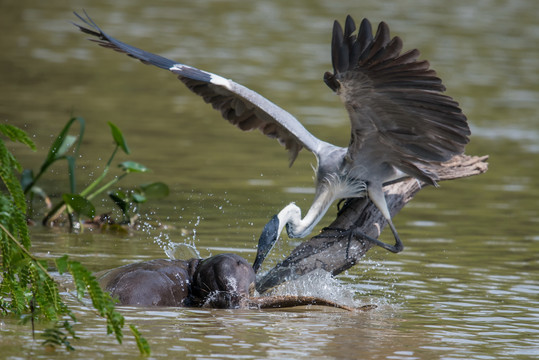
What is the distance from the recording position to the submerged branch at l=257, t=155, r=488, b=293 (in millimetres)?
7797

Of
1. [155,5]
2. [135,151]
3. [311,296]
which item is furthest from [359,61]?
[155,5]

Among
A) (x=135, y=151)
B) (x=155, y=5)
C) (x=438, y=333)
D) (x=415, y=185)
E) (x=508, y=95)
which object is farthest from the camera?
(x=155, y=5)

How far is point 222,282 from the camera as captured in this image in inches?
287

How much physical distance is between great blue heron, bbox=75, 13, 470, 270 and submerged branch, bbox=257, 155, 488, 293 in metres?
0.17

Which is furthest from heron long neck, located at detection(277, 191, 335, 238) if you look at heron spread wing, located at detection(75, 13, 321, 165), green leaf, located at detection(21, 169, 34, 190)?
green leaf, located at detection(21, 169, 34, 190)

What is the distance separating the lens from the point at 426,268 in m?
9.12

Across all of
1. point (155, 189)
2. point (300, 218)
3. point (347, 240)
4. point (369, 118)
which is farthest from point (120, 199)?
point (369, 118)

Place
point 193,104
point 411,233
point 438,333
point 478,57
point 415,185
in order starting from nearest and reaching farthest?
point 438,333
point 415,185
point 411,233
point 193,104
point 478,57

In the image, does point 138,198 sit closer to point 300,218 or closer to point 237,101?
point 237,101

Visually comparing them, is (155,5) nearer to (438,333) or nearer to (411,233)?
(411,233)

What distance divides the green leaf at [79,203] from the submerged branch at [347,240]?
70.6 inches

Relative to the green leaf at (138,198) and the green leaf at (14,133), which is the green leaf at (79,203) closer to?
the green leaf at (138,198)

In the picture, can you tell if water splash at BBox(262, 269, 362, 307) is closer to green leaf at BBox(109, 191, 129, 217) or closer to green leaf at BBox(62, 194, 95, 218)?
green leaf at BBox(62, 194, 95, 218)

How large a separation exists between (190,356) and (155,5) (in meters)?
23.2
